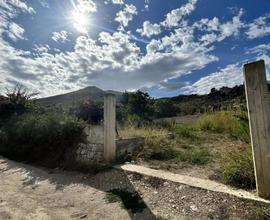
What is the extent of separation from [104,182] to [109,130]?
1.13 m

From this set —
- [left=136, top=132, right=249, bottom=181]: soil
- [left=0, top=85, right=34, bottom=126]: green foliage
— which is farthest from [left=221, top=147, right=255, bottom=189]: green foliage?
[left=0, top=85, right=34, bottom=126]: green foliage

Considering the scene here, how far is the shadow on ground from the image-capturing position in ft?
9.46

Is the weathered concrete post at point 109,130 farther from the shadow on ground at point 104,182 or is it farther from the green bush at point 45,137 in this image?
the green bush at point 45,137

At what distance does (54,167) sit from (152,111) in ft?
37.5

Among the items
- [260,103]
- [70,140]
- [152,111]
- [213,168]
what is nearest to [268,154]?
[260,103]

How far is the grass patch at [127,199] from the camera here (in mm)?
2869

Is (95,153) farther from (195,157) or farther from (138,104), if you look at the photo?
(138,104)

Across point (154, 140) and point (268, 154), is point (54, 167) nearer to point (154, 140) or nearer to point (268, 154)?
point (154, 140)

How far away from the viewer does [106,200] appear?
125 inches

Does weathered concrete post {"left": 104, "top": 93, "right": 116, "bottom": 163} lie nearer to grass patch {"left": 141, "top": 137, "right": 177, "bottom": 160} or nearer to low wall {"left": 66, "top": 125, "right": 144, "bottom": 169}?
low wall {"left": 66, "top": 125, "right": 144, "bottom": 169}

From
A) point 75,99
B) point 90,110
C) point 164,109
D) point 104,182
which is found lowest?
point 104,182

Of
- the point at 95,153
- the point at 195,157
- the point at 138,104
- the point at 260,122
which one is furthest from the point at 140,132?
the point at 138,104

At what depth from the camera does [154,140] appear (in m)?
5.75

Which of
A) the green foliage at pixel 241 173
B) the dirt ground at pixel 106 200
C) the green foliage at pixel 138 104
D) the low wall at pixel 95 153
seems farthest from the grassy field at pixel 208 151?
the green foliage at pixel 138 104
